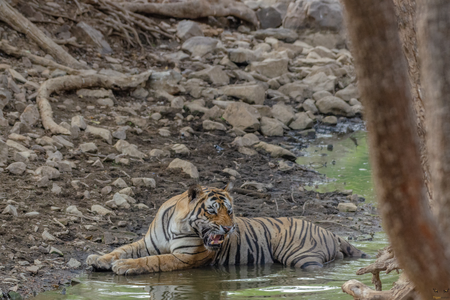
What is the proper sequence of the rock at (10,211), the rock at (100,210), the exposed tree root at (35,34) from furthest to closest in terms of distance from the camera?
the exposed tree root at (35,34) → the rock at (100,210) → the rock at (10,211)

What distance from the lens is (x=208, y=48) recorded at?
12875 millimetres

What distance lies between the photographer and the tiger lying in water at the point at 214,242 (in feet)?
15.7

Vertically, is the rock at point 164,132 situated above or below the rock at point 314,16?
below

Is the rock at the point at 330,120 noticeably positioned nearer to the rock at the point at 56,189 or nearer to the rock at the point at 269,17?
the rock at the point at 269,17

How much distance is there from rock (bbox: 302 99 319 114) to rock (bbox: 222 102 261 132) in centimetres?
201

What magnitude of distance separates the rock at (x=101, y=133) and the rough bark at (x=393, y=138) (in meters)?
6.70

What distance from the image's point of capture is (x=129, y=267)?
15.3ft

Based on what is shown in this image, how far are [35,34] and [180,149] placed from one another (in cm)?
364

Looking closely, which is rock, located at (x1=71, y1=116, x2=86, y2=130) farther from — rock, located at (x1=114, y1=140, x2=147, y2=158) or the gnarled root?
the gnarled root

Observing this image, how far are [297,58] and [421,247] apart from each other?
13.4m

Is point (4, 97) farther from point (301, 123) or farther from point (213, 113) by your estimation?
A: point (301, 123)

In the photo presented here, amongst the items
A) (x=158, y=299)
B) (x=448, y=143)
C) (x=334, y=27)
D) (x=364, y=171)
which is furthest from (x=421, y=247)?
(x=334, y=27)

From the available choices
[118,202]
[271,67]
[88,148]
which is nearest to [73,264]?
[118,202]

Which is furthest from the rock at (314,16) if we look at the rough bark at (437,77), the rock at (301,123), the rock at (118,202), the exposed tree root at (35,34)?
the rough bark at (437,77)
